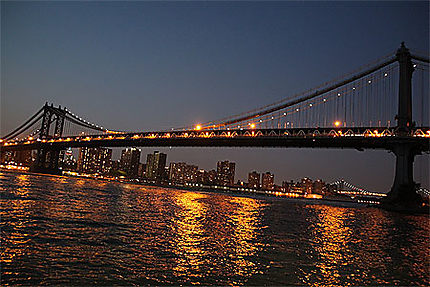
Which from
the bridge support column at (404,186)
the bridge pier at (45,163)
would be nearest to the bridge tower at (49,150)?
the bridge pier at (45,163)

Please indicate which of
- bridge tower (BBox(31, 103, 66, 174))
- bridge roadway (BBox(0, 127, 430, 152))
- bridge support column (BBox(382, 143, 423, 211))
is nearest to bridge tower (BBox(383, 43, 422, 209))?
bridge support column (BBox(382, 143, 423, 211))

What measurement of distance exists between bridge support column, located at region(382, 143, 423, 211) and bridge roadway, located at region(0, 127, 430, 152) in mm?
912

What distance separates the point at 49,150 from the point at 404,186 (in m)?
66.0

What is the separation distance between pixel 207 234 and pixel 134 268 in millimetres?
4931

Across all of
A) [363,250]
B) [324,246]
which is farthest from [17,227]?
[363,250]

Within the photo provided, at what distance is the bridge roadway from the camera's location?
35844 millimetres

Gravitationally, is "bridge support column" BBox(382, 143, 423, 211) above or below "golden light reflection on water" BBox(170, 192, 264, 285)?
above

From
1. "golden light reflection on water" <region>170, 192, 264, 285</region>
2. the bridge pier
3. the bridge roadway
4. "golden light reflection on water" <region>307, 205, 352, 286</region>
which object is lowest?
"golden light reflection on water" <region>307, 205, 352, 286</region>

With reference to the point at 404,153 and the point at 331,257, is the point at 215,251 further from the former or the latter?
the point at 404,153

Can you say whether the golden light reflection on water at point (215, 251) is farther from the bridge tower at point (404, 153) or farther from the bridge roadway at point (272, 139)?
the bridge roadway at point (272, 139)

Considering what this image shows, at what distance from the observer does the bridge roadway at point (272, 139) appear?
35.8m

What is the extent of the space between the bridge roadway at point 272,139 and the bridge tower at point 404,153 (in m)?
0.58

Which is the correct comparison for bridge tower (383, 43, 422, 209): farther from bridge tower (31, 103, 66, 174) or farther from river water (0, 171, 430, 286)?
bridge tower (31, 103, 66, 174)

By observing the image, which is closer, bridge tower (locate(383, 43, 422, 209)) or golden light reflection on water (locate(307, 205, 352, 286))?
golden light reflection on water (locate(307, 205, 352, 286))
